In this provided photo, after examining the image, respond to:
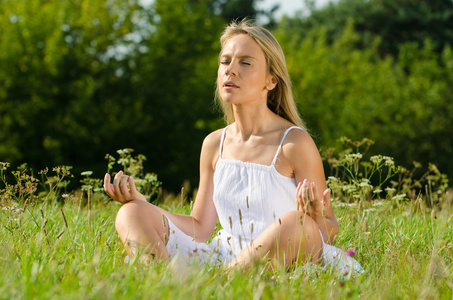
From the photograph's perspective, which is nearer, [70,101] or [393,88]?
[70,101]

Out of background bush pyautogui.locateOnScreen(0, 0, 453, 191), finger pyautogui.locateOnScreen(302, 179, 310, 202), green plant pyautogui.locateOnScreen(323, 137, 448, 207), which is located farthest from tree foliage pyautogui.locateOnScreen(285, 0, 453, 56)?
finger pyautogui.locateOnScreen(302, 179, 310, 202)

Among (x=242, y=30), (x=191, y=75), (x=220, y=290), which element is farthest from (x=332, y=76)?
(x=220, y=290)

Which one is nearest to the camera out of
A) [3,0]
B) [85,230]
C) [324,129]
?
[85,230]

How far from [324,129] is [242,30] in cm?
1937

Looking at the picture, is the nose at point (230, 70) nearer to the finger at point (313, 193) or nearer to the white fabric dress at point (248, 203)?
the white fabric dress at point (248, 203)

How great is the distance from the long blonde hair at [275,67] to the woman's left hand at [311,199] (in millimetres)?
878

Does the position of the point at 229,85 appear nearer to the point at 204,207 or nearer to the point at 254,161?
the point at 254,161

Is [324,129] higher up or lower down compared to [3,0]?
lower down

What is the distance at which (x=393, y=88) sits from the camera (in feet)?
66.7

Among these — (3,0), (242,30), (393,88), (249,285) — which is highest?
(3,0)

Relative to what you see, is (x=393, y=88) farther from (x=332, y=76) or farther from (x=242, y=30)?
(x=242, y=30)

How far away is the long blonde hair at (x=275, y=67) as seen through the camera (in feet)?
11.5

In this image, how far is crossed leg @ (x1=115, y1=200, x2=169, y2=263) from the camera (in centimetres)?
295

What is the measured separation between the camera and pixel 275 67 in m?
3.58
